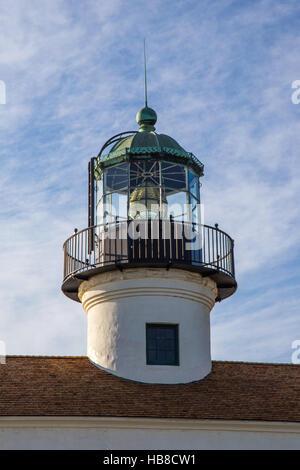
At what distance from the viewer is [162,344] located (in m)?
18.1

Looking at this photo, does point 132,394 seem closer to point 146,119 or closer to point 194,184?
point 194,184

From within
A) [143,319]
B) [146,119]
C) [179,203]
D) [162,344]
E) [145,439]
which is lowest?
[145,439]

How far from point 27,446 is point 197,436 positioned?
11.3ft

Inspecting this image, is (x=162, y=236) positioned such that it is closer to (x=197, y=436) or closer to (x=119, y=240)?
(x=119, y=240)

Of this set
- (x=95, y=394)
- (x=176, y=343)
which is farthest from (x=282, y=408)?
(x=95, y=394)

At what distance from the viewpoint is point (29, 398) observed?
15.9m

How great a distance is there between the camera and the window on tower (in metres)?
17.9

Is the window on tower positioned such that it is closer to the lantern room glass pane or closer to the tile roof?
the tile roof

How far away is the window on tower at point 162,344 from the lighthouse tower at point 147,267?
2 cm

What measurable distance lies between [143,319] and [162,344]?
748 millimetres

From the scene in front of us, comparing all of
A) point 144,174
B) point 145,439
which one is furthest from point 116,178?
point 145,439

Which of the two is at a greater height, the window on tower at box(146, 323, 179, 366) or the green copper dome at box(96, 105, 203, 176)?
the green copper dome at box(96, 105, 203, 176)

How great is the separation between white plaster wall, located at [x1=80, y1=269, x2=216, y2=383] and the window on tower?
15 centimetres

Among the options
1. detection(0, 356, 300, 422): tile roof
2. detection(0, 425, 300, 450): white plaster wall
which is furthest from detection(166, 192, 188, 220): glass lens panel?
detection(0, 425, 300, 450): white plaster wall
